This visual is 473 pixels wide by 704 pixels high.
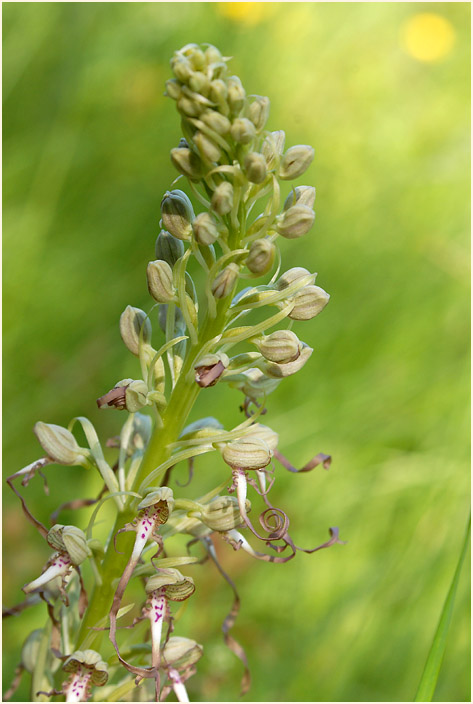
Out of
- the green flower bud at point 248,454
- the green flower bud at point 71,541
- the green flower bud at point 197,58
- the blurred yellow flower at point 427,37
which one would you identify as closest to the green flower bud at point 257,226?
the green flower bud at point 197,58

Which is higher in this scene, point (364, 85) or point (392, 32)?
point (392, 32)

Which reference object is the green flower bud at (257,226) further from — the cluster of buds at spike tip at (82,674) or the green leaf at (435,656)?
the cluster of buds at spike tip at (82,674)

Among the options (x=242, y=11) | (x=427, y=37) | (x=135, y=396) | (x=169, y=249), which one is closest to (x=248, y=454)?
(x=135, y=396)

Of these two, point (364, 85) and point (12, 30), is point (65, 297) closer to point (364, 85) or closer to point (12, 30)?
point (12, 30)

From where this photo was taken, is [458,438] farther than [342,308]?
No

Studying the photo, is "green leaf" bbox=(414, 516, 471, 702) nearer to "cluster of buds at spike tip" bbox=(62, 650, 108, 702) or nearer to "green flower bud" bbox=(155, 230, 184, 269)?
"cluster of buds at spike tip" bbox=(62, 650, 108, 702)

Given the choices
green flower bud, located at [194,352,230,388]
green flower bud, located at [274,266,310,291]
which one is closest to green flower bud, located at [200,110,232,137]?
green flower bud, located at [274,266,310,291]

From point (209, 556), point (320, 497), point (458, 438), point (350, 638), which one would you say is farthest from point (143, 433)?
point (458, 438)
